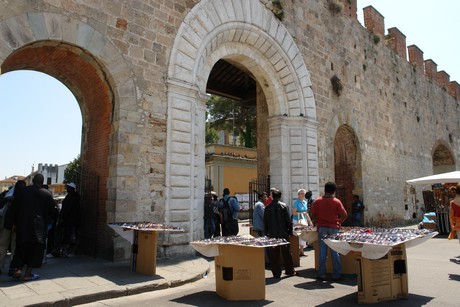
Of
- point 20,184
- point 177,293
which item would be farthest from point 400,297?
point 20,184

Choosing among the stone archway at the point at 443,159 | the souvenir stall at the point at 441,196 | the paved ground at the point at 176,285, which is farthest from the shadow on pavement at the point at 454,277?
the stone archway at the point at 443,159

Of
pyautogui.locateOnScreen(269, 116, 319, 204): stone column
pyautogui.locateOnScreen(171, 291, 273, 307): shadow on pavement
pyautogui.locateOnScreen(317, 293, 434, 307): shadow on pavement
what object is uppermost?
pyautogui.locateOnScreen(269, 116, 319, 204): stone column

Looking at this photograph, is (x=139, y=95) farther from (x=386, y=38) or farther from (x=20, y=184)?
(x=386, y=38)

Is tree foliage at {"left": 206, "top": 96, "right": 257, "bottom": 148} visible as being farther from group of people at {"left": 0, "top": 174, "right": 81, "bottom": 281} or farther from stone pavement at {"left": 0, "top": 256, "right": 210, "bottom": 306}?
group of people at {"left": 0, "top": 174, "right": 81, "bottom": 281}

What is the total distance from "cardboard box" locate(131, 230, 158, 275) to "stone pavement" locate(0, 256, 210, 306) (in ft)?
0.37

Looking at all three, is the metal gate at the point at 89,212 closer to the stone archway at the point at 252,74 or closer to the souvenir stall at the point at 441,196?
the stone archway at the point at 252,74

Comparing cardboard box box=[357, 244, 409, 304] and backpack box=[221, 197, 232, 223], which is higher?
backpack box=[221, 197, 232, 223]

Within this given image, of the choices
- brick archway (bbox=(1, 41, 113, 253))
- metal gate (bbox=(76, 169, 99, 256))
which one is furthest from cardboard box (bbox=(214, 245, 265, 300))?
metal gate (bbox=(76, 169, 99, 256))

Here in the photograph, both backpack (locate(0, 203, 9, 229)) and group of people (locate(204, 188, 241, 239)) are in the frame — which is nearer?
backpack (locate(0, 203, 9, 229))

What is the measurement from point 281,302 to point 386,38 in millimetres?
16444

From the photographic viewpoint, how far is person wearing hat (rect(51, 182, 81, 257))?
23.0 feet

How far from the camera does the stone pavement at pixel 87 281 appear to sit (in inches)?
165

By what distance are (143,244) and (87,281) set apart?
964 mm

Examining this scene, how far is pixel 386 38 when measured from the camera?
17.4 meters
